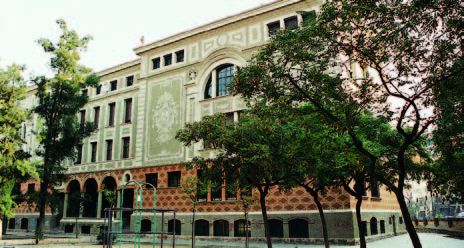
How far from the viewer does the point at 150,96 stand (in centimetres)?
3494

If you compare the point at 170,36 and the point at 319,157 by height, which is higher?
the point at 170,36

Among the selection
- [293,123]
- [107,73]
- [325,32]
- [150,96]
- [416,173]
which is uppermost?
[107,73]

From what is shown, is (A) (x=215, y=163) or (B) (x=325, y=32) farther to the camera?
(A) (x=215, y=163)

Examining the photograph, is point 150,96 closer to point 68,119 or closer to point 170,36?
point 170,36

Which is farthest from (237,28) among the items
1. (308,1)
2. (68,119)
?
(68,119)

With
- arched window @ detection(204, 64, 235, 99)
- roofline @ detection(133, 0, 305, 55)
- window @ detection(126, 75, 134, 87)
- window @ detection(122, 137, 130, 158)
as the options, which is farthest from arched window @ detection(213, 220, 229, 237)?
window @ detection(126, 75, 134, 87)

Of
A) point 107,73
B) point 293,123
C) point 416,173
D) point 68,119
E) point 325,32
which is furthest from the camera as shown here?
point 107,73

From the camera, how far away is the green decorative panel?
32.2 meters

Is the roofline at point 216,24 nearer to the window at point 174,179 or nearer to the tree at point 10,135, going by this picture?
the window at point 174,179

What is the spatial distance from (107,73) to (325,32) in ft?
105

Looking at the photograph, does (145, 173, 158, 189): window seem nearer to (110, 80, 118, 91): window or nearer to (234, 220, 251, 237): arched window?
(234, 220, 251, 237): arched window

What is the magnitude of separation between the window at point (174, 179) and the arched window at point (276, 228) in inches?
343

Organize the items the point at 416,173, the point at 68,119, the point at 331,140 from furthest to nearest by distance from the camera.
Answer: the point at 68,119 < the point at 416,173 < the point at 331,140

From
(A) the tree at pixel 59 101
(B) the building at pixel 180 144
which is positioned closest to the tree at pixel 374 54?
(B) the building at pixel 180 144
